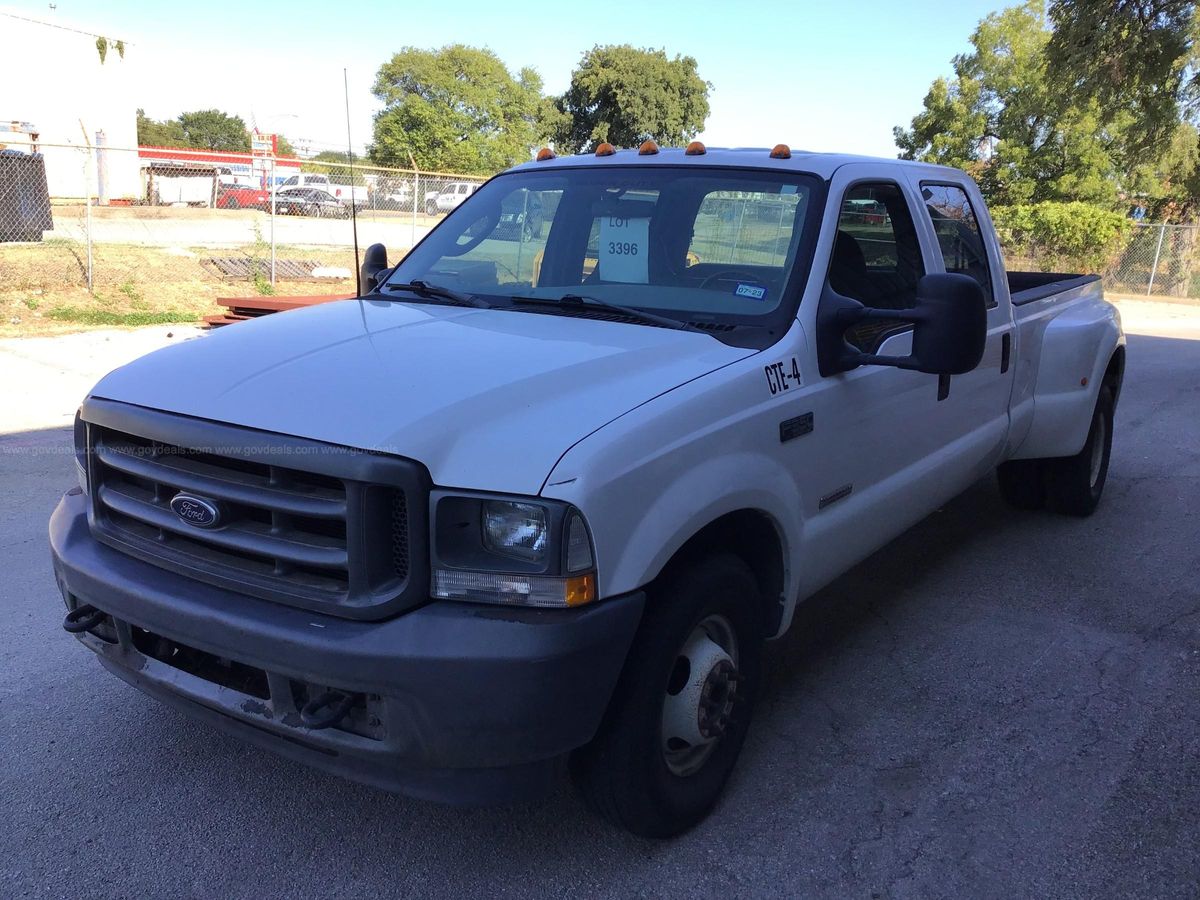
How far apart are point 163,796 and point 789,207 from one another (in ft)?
9.18

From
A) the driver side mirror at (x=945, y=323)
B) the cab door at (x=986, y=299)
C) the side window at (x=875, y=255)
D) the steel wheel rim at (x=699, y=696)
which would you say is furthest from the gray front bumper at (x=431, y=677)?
the cab door at (x=986, y=299)

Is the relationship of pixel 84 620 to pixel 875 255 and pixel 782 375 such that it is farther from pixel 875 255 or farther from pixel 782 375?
pixel 875 255

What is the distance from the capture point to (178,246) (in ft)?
61.1

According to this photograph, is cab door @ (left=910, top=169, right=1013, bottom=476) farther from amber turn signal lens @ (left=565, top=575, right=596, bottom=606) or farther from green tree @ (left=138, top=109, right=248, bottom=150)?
A: green tree @ (left=138, top=109, right=248, bottom=150)

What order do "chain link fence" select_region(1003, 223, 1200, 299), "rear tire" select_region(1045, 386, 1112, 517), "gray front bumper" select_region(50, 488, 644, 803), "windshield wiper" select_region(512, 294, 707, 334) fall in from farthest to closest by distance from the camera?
"chain link fence" select_region(1003, 223, 1200, 299), "rear tire" select_region(1045, 386, 1112, 517), "windshield wiper" select_region(512, 294, 707, 334), "gray front bumper" select_region(50, 488, 644, 803)

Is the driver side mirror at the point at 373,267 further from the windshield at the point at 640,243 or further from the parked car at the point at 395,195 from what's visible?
the parked car at the point at 395,195

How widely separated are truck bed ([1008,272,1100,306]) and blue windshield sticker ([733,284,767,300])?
2169 mm

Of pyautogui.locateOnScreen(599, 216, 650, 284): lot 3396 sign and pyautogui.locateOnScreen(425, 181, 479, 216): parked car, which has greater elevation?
pyautogui.locateOnScreen(599, 216, 650, 284): lot 3396 sign

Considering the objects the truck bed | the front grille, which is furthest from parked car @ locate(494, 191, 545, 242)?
the truck bed

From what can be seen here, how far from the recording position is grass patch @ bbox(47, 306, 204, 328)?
12.7m

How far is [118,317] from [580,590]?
12473 millimetres

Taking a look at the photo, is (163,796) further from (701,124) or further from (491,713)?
(701,124)

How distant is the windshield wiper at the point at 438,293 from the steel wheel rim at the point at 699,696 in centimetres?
141

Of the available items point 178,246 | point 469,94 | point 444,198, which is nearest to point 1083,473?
point 444,198
